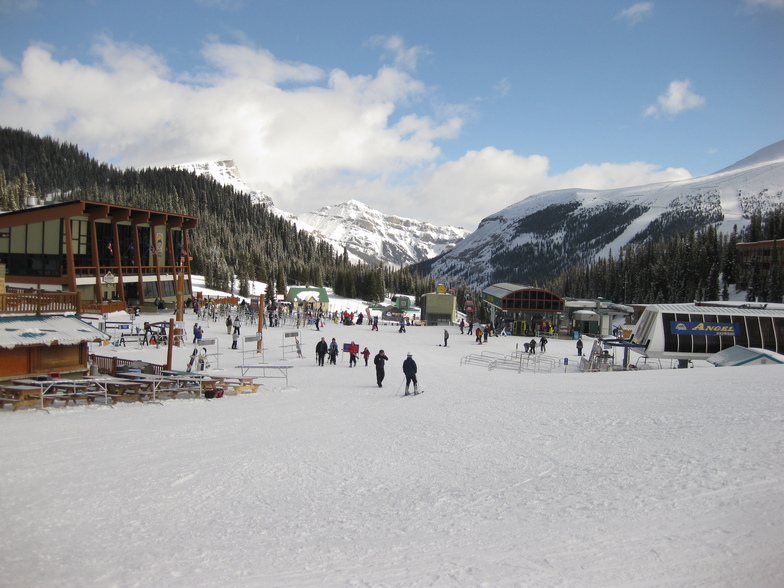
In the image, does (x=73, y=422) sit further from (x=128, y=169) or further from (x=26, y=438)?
(x=128, y=169)

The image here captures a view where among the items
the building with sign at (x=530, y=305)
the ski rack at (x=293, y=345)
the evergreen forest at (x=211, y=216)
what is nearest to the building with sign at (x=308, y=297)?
the evergreen forest at (x=211, y=216)

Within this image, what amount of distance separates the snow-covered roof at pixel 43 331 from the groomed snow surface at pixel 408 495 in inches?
158

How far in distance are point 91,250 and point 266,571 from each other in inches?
1795

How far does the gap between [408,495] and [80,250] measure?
44.6 meters

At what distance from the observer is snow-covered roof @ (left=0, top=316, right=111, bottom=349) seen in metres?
15.8

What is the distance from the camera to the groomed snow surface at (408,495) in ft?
17.5

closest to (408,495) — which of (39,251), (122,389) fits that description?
(122,389)

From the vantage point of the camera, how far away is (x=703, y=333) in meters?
28.3

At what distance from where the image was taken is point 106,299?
4425cm

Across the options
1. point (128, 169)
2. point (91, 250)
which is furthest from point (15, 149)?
point (91, 250)

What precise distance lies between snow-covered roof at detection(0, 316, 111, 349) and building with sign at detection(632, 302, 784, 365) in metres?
27.1

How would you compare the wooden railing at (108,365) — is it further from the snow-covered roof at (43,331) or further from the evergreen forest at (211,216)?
the evergreen forest at (211,216)

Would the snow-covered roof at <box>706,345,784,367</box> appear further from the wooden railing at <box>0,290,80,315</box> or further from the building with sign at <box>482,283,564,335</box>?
the wooden railing at <box>0,290,80,315</box>

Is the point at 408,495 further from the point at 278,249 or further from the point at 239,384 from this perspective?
the point at 278,249
